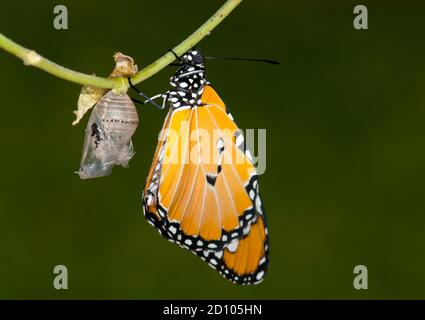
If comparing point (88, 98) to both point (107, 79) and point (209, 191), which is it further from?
point (209, 191)

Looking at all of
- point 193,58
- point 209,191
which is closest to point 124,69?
point 193,58

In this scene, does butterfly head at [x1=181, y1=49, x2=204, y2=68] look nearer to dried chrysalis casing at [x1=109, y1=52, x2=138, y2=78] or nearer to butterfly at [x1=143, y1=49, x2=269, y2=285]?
butterfly at [x1=143, y1=49, x2=269, y2=285]

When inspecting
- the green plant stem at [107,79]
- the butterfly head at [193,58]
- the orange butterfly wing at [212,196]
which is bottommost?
the orange butterfly wing at [212,196]

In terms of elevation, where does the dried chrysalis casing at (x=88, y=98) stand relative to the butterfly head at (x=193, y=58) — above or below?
below

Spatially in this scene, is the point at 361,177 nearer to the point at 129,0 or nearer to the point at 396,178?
the point at 396,178

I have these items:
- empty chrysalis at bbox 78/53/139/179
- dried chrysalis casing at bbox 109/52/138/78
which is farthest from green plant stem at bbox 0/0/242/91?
empty chrysalis at bbox 78/53/139/179

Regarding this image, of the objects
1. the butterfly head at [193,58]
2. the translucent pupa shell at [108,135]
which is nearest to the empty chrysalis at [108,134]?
the translucent pupa shell at [108,135]

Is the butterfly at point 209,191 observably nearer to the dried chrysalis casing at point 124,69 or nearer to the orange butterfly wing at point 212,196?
the orange butterfly wing at point 212,196
